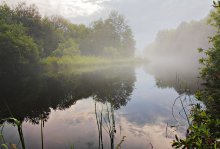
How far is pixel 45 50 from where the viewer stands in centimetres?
5681

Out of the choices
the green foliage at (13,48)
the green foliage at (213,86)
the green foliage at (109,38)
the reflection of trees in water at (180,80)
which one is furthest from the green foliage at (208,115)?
the green foliage at (109,38)

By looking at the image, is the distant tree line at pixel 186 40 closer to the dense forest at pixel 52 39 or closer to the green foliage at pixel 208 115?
the dense forest at pixel 52 39

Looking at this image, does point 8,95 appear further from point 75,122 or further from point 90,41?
point 90,41

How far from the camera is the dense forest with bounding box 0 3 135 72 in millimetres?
36375

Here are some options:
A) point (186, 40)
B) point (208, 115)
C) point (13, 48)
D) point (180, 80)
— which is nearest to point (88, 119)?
point (208, 115)

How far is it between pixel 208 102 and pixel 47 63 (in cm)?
4217

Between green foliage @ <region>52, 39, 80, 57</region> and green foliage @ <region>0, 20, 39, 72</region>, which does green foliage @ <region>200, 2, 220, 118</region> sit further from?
green foliage @ <region>52, 39, 80, 57</region>

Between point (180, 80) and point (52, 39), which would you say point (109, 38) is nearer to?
point (52, 39)

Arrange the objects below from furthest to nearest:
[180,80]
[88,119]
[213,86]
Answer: [180,80], [88,119], [213,86]

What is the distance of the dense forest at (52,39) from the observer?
119 feet

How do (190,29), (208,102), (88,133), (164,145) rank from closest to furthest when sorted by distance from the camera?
(208,102)
(164,145)
(88,133)
(190,29)

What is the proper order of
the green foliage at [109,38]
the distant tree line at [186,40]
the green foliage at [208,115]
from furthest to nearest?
1. the distant tree line at [186,40]
2. the green foliage at [109,38]
3. the green foliage at [208,115]

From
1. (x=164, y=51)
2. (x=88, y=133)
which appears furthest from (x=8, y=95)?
(x=164, y=51)

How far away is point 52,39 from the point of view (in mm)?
58344
